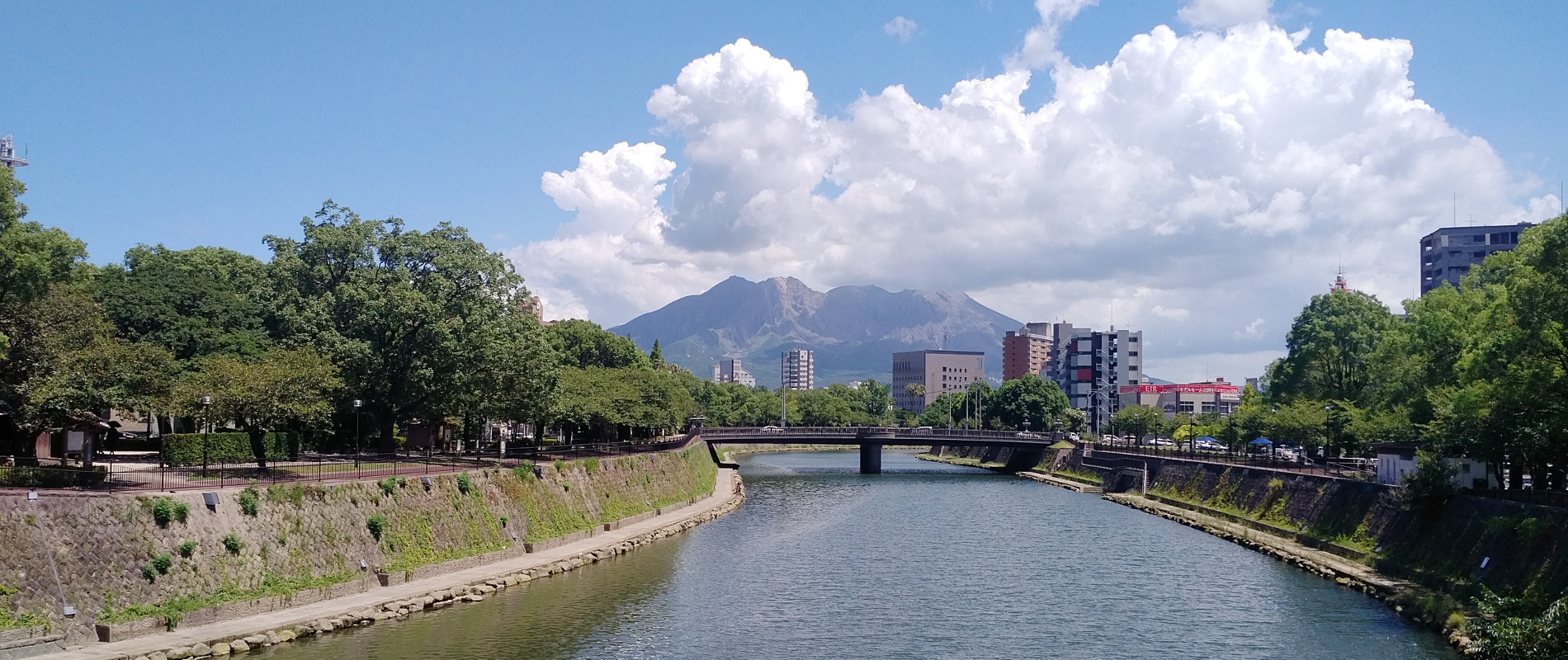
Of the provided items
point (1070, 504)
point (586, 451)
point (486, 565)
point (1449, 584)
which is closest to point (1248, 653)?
point (1449, 584)

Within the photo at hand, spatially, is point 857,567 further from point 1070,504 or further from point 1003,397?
point 1003,397

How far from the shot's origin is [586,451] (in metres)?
73.6

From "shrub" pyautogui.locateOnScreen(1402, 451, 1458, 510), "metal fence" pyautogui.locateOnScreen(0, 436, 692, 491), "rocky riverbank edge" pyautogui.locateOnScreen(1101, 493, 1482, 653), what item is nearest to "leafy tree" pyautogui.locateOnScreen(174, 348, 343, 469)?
"metal fence" pyautogui.locateOnScreen(0, 436, 692, 491)

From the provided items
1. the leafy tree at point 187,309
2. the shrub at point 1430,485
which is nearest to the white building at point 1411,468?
the shrub at point 1430,485

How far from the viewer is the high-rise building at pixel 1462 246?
175 metres

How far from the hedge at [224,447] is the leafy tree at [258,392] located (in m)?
1.79

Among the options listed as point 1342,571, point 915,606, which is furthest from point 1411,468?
point 915,606

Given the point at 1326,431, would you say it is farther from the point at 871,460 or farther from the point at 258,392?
the point at 258,392

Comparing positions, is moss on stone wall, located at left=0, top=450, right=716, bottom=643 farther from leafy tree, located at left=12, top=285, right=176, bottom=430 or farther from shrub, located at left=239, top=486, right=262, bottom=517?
leafy tree, located at left=12, top=285, right=176, bottom=430

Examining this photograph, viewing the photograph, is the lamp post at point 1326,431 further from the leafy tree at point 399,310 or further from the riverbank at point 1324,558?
the leafy tree at point 399,310

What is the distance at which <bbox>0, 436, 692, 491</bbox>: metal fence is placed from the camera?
118 ft

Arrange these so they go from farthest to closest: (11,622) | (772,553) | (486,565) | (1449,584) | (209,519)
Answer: (772,553) < (486,565) < (1449,584) < (209,519) < (11,622)

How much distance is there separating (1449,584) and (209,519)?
142 ft

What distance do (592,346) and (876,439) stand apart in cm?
3576
